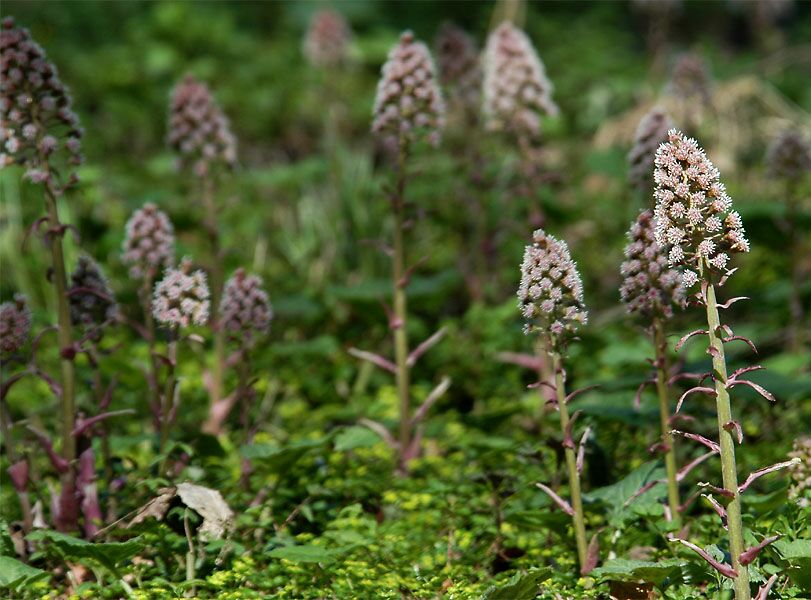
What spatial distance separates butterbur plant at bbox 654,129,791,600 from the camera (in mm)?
2375

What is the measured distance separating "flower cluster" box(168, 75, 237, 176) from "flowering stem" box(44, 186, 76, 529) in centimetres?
127

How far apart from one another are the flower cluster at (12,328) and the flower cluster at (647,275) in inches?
69.8

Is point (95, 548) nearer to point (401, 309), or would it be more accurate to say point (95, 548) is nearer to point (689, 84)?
point (401, 309)

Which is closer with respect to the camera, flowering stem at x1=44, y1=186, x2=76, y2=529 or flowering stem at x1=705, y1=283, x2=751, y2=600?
flowering stem at x1=705, y1=283, x2=751, y2=600

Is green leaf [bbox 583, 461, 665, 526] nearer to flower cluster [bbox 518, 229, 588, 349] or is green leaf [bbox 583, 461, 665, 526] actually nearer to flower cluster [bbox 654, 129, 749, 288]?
flower cluster [bbox 518, 229, 588, 349]

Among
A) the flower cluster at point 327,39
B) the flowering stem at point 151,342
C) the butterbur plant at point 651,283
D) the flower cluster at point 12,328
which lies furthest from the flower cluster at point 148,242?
the flower cluster at point 327,39

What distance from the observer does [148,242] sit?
3.55m

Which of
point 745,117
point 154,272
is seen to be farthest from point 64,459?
point 745,117

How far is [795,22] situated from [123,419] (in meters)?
12.1

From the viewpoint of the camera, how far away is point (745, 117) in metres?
7.83

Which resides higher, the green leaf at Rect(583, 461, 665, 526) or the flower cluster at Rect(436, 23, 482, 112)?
the flower cluster at Rect(436, 23, 482, 112)

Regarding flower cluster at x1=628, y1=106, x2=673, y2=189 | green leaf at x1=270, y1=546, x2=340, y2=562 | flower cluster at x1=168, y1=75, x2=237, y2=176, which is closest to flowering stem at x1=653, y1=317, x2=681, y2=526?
flower cluster at x1=628, y1=106, x2=673, y2=189

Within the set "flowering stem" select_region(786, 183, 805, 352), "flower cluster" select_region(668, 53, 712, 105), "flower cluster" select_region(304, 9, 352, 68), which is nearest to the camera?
"flowering stem" select_region(786, 183, 805, 352)

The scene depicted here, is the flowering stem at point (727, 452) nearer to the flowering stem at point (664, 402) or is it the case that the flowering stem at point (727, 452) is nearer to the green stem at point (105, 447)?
the flowering stem at point (664, 402)
